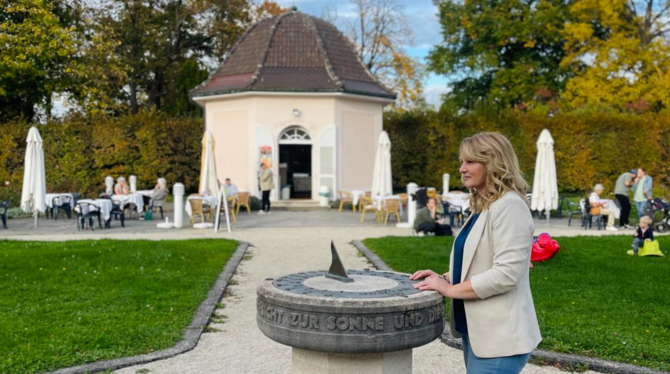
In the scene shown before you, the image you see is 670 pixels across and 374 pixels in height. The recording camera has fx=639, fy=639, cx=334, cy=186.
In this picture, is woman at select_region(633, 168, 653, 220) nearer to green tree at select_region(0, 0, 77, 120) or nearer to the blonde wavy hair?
the blonde wavy hair

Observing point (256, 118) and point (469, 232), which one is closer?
point (469, 232)

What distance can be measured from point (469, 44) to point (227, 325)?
3390cm

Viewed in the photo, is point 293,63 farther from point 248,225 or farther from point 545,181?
point 545,181

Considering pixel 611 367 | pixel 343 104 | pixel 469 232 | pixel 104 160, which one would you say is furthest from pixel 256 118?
pixel 469 232

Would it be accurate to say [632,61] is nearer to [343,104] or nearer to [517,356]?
[343,104]

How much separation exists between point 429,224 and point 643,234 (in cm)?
439

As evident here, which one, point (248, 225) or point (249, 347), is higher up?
point (248, 225)

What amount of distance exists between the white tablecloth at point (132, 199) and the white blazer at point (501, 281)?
16.8 m

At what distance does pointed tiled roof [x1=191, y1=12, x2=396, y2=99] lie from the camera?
78.5 ft

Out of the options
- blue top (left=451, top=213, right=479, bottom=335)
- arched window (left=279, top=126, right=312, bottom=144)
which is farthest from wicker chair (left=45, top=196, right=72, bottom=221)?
blue top (left=451, top=213, right=479, bottom=335)

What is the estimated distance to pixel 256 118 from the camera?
2373cm

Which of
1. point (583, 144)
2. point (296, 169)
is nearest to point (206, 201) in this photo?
point (296, 169)

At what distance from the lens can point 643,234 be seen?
10828mm

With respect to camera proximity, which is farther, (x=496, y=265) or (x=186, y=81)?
(x=186, y=81)
